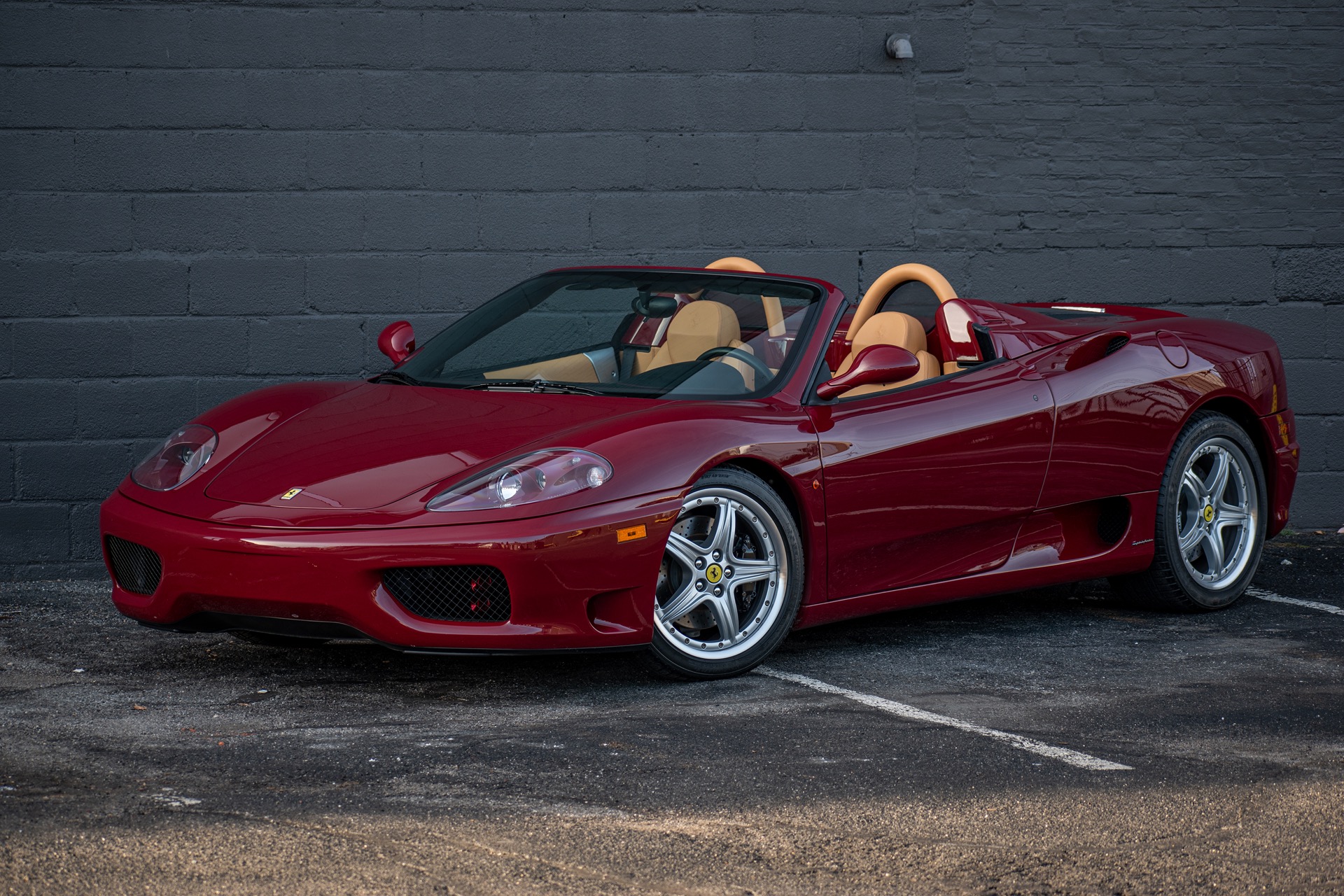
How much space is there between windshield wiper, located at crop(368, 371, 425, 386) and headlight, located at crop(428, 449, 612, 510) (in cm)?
108

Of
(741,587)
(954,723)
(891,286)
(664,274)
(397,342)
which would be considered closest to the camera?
(954,723)

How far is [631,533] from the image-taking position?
4.37m

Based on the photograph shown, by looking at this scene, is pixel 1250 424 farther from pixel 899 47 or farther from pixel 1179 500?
pixel 899 47

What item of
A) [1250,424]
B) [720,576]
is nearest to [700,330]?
[720,576]

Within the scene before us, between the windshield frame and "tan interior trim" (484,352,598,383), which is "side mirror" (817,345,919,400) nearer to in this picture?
the windshield frame

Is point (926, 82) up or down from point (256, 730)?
up

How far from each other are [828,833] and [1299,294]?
563 cm

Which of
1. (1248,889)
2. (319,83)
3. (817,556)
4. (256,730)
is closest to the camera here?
(1248,889)

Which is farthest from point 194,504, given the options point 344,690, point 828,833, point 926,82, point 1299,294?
point 1299,294

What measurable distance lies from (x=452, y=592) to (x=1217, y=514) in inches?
128

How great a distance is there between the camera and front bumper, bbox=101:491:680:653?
4219 millimetres

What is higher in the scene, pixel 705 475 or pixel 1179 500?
pixel 705 475

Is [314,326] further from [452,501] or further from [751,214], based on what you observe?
[452,501]

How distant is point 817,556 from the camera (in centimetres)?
488
